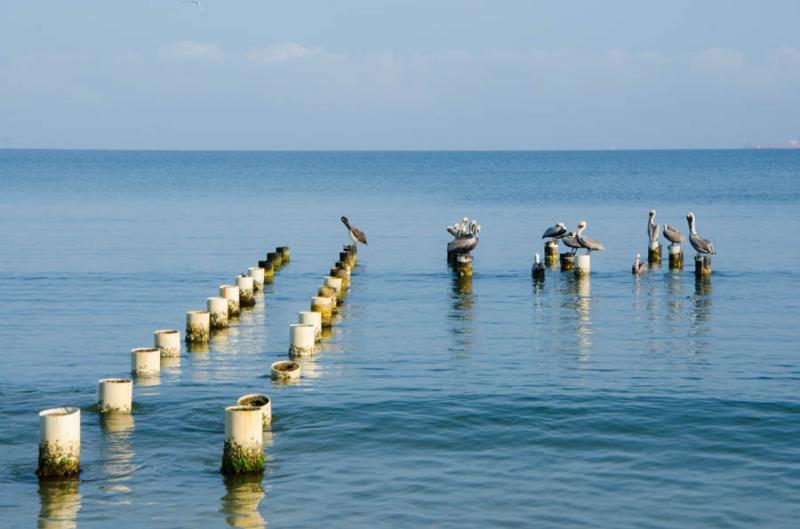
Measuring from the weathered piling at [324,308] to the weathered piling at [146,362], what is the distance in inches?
215

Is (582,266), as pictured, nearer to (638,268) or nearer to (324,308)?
(638,268)

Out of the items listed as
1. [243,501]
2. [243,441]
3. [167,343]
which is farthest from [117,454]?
[167,343]

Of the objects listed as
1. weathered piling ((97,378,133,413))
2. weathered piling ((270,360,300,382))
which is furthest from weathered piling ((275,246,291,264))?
weathered piling ((97,378,133,413))

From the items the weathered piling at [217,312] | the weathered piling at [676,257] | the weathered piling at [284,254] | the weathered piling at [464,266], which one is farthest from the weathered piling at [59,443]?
the weathered piling at [676,257]

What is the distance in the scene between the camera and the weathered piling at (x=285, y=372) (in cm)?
2002

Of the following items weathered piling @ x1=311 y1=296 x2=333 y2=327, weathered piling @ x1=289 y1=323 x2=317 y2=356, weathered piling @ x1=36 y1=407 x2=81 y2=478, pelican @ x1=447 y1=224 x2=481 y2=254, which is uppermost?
pelican @ x1=447 y1=224 x2=481 y2=254

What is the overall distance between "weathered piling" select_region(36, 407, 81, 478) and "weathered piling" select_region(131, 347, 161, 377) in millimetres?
5857

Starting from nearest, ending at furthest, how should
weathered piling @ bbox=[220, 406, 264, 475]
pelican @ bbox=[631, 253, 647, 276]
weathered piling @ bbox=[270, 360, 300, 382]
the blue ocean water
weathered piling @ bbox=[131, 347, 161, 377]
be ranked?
the blue ocean water
weathered piling @ bbox=[220, 406, 264, 475]
weathered piling @ bbox=[270, 360, 300, 382]
weathered piling @ bbox=[131, 347, 161, 377]
pelican @ bbox=[631, 253, 647, 276]

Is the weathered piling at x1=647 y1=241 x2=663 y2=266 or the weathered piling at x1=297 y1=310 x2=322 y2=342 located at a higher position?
the weathered piling at x1=647 y1=241 x2=663 y2=266

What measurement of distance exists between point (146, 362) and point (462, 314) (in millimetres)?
10376

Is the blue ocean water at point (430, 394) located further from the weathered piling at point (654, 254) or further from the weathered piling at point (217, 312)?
the weathered piling at point (654, 254)

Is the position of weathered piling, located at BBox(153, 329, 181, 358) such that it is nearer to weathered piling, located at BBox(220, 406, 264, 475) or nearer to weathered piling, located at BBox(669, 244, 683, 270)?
weathered piling, located at BBox(220, 406, 264, 475)

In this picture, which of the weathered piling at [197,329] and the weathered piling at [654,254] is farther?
the weathered piling at [654,254]

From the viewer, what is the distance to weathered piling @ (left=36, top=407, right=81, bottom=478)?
14.1 m
